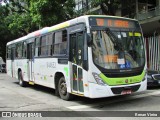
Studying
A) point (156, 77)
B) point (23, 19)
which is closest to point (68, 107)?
point (156, 77)

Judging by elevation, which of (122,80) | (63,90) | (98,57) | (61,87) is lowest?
(63,90)

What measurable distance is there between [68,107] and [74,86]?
0.84 meters

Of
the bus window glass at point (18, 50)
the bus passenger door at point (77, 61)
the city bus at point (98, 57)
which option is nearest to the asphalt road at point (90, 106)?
the city bus at point (98, 57)

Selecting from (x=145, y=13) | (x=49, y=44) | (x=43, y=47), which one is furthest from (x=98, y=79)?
(x=145, y=13)

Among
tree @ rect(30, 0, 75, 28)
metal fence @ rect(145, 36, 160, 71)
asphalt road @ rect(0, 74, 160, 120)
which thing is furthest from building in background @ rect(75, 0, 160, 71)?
asphalt road @ rect(0, 74, 160, 120)

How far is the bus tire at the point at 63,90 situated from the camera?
1118 cm

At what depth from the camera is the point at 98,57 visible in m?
9.48

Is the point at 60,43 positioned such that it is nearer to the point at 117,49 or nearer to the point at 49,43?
the point at 49,43

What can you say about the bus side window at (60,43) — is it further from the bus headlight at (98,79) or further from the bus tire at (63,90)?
the bus headlight at (98,79)

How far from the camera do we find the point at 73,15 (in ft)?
79.2

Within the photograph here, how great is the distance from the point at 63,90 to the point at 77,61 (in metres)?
1.78

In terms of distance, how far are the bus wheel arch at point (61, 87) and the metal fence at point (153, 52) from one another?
9.41m

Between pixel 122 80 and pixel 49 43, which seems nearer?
pixel 122 80

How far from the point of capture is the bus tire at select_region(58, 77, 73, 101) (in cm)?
1118
